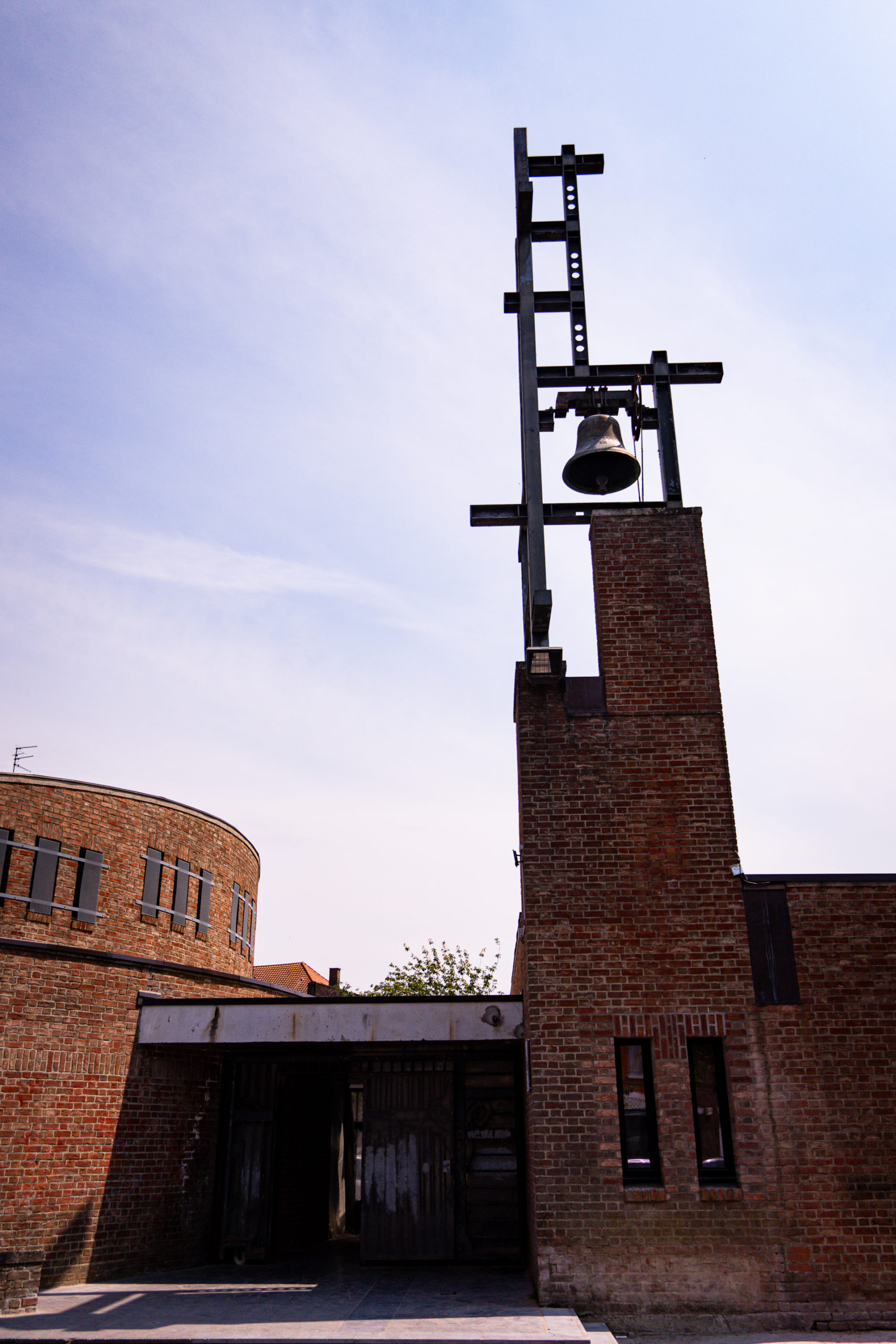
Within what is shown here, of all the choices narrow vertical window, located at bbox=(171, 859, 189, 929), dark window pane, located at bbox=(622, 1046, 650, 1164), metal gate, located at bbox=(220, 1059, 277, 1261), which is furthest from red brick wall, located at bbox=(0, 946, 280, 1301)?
dark window pane, located at bbox=(622, 1046, 650, 1164)

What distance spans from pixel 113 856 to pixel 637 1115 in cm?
1017

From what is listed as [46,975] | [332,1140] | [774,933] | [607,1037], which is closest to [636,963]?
[607,1037]

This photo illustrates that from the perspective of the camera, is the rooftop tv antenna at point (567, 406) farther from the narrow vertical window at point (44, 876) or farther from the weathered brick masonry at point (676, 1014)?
the narrow vertical window at point (44, 876)

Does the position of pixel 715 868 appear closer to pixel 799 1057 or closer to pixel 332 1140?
pixel 799 1057

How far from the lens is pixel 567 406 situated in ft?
36.8

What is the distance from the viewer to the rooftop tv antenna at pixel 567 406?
34.4 feet

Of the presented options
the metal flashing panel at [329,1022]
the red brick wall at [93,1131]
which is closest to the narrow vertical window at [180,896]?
the red brick wall at [93,1131]

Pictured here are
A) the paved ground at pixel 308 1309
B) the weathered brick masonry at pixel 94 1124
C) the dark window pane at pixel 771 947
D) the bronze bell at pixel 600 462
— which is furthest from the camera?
the bronze bell at pixel 600 462

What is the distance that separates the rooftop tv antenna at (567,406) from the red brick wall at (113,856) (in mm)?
8655

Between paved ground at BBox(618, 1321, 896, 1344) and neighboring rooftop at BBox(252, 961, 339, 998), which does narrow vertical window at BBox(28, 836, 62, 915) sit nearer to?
paved ground at BBox(618, 1321, 896, 1344)

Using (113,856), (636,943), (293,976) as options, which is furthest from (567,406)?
(293,976)

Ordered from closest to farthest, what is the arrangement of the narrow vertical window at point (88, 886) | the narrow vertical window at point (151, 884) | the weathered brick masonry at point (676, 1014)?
the weathered brick masonry at point (676, 1014), the narrow vertical window at point (88, 886), the narrow vertical window at point (151, 884)

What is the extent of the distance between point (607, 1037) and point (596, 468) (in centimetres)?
611

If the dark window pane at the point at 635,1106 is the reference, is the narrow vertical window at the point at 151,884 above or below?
above
